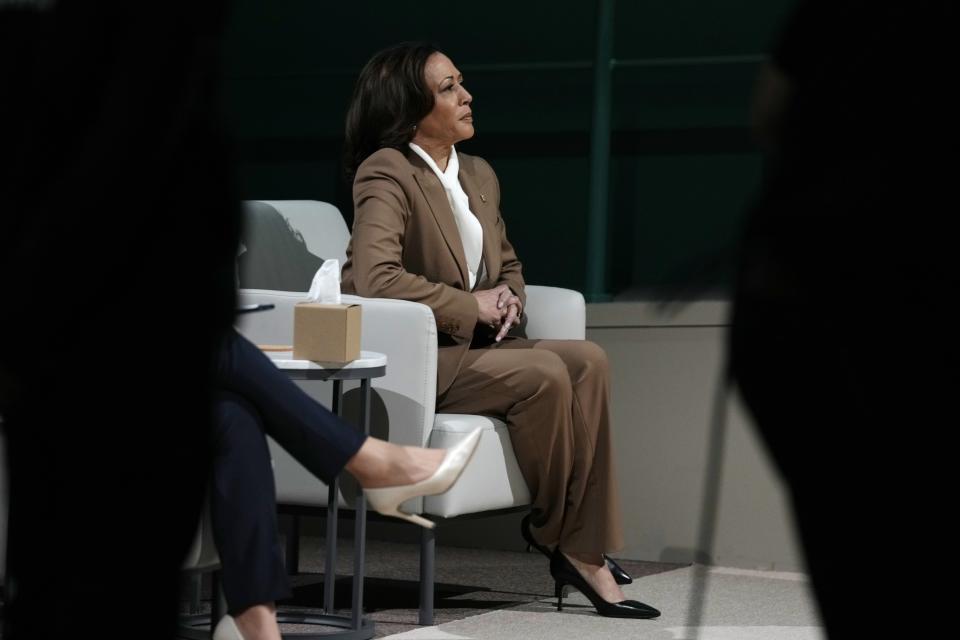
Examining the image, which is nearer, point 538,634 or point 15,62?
point 15,62

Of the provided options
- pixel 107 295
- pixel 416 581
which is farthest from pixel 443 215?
pixel 107 295

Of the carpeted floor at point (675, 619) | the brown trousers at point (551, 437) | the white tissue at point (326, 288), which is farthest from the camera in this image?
the brown trousers at point (551, 437)

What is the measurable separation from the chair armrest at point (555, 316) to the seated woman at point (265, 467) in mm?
1072

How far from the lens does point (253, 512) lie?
2561mm

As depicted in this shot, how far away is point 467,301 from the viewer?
137 inches

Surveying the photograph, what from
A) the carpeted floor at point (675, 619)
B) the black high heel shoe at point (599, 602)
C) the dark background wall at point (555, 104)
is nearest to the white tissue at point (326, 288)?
the carpeted floor at point (675, 619)

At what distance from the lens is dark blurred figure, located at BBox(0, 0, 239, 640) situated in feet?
3.95

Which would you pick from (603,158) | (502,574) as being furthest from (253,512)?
(603,158)

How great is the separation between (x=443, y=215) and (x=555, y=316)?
413 millimetres

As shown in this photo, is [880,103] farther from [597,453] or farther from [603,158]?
[603,158]

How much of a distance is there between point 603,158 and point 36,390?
340 centimetres

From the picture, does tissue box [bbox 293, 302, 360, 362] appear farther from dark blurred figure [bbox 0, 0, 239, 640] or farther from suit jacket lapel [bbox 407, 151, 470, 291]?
dark blurred figure [bbox 0, 0, 239, 640]

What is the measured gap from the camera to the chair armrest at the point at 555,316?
3.79 metres

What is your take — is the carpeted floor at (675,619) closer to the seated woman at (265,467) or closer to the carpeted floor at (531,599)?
the carpeted floor at (531,599)
